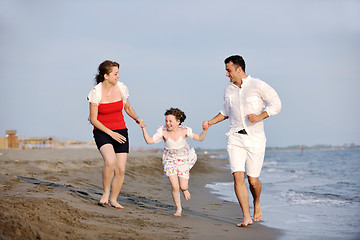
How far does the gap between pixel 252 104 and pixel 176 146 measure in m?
1.37

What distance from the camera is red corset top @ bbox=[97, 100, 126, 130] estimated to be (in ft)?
20.2

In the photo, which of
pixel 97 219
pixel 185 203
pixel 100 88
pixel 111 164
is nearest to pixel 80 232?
pixel 97 219

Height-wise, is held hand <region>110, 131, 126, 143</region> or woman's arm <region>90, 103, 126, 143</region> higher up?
woman's arm <region>90, 103, 126, 143</region>

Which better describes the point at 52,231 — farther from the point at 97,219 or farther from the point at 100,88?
the point at 100,88

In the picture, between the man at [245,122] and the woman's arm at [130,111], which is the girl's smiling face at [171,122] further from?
the man at [245,122]

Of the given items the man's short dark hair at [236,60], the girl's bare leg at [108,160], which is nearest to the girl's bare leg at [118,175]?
the girl's bare leg at [108,160]

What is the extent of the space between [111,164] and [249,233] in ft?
6.92

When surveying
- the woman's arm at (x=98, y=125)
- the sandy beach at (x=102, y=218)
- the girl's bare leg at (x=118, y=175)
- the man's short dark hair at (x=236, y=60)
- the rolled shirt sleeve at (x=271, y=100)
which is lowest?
the sandy beach at (x=102, y=218)

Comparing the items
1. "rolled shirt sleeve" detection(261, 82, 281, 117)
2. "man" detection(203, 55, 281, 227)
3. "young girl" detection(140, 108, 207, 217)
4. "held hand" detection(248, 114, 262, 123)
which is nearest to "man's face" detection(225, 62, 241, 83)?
"man" detection(203, 55, 281, 227)

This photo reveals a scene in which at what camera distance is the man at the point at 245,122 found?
559cm

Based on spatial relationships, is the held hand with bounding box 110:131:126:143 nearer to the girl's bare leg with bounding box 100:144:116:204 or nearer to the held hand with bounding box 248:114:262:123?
the girl's bare leg with bounding box 100:144:116:204

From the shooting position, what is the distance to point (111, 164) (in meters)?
6.06

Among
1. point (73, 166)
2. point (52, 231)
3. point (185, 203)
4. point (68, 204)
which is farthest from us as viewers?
point (73, 166)

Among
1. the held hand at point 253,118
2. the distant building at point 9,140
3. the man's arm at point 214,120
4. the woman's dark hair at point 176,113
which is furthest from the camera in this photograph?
the distant building at point 9,140
